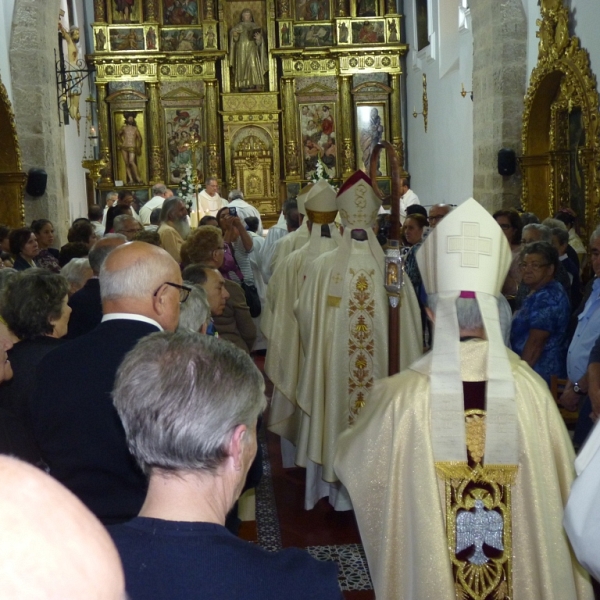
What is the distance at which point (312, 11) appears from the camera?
20.0m

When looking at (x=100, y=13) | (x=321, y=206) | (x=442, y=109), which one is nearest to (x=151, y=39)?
(x=100, y=13)

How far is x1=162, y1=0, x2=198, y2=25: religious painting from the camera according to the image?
19.8m

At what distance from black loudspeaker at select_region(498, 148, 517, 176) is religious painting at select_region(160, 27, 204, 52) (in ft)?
35.8

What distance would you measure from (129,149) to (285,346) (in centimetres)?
1397

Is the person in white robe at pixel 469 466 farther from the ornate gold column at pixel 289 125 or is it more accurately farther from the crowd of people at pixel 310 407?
the ornate gold column at pixel 289 125

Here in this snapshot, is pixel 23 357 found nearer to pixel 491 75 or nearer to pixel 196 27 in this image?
pixel 491 75

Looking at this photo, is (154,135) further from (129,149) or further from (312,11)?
(312,11)

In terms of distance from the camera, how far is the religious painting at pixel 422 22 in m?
18.1

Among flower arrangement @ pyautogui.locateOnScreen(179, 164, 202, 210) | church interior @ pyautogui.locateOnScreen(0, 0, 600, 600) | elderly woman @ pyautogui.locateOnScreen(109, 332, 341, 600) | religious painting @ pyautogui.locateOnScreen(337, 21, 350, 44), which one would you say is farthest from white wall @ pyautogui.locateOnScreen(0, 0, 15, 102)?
religious painting @ pyautogui.locateOnScreen(337, 21, 350, 44)

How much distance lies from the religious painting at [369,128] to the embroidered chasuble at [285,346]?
13.3m

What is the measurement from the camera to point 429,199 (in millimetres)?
18188

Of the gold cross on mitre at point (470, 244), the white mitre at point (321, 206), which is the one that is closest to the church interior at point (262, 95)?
the white mitre at point (321, 206)

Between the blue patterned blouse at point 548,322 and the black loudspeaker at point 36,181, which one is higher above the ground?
the black loudspeaker at point 36,181

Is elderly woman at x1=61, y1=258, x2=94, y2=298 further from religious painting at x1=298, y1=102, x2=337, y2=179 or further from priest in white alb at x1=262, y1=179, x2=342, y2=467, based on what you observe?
religious painting at x1=298, y1=102, x2=337, y2=179
